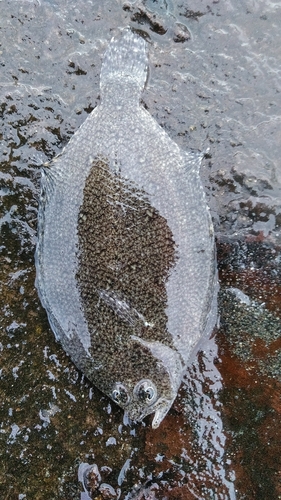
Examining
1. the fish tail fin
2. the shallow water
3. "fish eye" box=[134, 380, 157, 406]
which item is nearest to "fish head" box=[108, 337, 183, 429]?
"fish eye" box=[134, 380, 157, 406]

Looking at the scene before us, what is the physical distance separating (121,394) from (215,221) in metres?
1.70

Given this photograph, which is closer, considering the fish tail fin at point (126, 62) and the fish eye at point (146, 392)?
the fish eye at point (146, 392)

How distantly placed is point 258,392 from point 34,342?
198 cm

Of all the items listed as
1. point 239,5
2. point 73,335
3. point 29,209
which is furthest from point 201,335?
point 239,5

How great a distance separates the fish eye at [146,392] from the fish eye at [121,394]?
0.09 meters

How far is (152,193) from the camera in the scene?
4016 millimetres

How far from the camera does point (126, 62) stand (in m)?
4.32

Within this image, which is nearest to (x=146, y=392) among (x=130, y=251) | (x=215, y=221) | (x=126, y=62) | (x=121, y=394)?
(x=121, y=394)

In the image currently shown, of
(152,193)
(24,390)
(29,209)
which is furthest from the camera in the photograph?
(29,209)

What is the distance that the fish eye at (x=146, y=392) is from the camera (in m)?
4.02

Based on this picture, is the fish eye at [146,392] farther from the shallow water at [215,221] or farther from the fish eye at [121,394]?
the shallow water at [215,221]

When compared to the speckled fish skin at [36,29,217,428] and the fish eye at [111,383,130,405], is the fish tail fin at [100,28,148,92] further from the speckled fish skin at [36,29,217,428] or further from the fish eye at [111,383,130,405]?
the fish eye at [111,383,130,405]

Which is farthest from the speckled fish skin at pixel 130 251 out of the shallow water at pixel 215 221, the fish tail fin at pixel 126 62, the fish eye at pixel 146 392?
the shallow water at pixel 215 221

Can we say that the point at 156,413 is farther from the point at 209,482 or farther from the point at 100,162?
the point at 100,162
